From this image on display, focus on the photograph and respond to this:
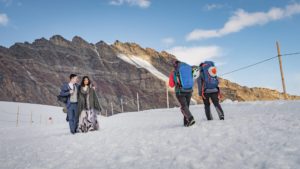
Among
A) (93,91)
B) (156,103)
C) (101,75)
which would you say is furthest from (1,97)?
(93,91)

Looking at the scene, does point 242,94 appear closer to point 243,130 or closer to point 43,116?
point 43,116

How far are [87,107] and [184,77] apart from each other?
4027 mm

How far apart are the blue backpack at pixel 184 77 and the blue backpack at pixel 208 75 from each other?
1.35ft

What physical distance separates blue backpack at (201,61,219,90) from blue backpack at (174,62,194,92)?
1.35 ft

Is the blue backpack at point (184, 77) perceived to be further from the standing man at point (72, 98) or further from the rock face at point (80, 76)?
the rock face at point (80, 76)

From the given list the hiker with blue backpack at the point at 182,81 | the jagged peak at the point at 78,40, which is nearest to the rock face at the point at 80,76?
the jagged peak at the point at 78,40

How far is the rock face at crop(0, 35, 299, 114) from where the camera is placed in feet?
214

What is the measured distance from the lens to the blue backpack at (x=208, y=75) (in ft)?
26.5

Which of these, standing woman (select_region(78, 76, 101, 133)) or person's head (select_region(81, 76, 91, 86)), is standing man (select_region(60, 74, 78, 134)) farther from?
person's head (select_region(81, 76, 91, 86))

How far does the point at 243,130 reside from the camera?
17.8 feet

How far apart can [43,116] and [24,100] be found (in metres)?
25.9

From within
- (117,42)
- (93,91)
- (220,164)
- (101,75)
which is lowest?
(220,164)

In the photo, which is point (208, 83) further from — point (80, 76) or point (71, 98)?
point (80, 76)

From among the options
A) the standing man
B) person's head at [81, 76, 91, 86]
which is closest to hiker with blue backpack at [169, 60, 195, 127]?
person's head at [81, 76, 91, 86]
